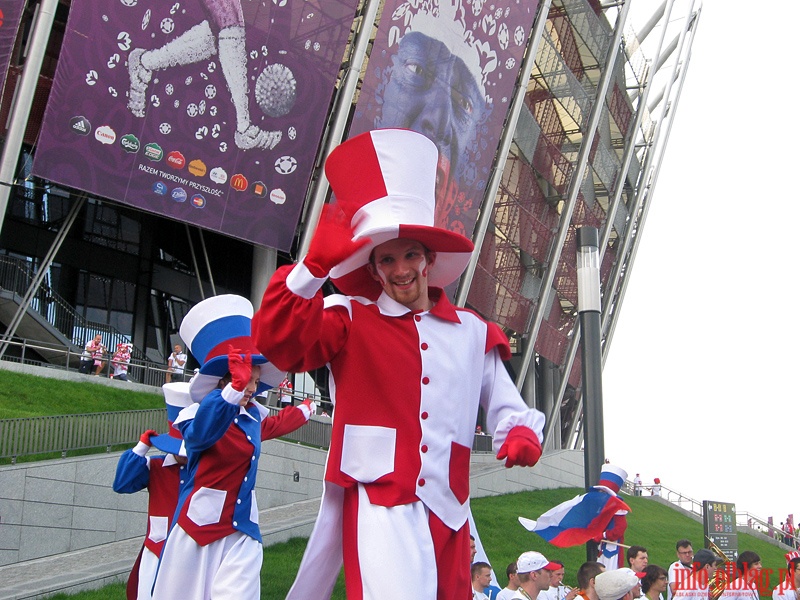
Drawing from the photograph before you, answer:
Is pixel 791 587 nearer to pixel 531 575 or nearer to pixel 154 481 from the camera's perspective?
pixel 531 575

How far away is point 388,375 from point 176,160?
17.5 meters

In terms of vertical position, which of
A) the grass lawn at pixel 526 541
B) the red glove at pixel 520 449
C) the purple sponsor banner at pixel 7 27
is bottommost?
the grass lawn at pixel 526 541

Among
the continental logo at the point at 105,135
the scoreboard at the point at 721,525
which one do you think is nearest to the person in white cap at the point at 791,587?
the scoreboard at the point at 721,525

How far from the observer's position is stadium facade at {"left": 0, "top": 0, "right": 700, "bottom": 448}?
897 inches

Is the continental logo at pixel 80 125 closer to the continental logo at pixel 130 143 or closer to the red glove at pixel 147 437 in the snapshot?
the continental logo at pixel 130 143

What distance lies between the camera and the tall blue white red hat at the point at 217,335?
20.4 feet

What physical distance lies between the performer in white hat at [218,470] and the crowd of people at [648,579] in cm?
229

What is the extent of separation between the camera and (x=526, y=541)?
646 inches

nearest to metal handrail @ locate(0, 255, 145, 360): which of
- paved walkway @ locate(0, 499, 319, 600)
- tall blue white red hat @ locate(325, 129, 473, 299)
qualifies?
paved walkway @ locate(0, 499, 319, 600)

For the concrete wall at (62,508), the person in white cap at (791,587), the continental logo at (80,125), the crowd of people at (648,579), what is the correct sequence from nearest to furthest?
the crowd of people at (648,579) < the person in white cap at (791,587) < the concrete wall at (62,508) < the continental logo at (80,125)

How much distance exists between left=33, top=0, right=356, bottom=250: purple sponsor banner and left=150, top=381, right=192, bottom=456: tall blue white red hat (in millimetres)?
12977

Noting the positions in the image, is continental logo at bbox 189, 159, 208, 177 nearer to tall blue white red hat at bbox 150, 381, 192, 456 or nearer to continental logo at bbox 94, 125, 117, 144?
continental logo at bbox 94, 125, 117, 144

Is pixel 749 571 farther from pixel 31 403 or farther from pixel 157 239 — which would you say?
pixel 157 239

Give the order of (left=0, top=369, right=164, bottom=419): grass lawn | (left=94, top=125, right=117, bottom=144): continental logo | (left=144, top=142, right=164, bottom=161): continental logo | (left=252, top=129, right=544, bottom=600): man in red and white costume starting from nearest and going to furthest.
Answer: (left=252, top=129, right=544, bottom=600): man in red and white costume < (left=0, top=369, right=164, bottom=419): grass lawn < (left=94, top=125, right=117, bottom=144): continental logo < (left=144, top=142, right=164, bottom=161): continental logo
